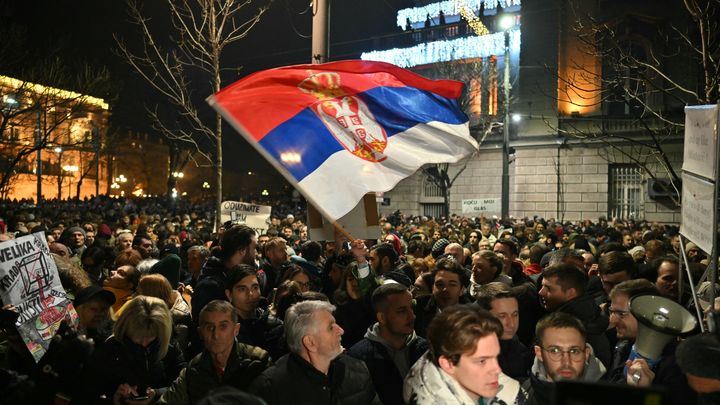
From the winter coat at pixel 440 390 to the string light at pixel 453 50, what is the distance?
33707 mm

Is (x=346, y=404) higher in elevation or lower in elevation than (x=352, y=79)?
lower

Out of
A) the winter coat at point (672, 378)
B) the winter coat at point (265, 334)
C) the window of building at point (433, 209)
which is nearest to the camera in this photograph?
the winter coat at point (672, 378)

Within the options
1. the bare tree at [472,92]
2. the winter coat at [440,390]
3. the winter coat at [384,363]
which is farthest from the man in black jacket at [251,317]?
the bare tree at [472,92]

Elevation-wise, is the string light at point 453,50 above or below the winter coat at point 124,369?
above

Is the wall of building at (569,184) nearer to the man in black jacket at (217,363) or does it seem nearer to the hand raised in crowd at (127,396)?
the man in black jacket at (217,363)

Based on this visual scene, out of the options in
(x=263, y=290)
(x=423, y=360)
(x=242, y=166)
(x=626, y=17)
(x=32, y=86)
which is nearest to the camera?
(x=423, y=360)

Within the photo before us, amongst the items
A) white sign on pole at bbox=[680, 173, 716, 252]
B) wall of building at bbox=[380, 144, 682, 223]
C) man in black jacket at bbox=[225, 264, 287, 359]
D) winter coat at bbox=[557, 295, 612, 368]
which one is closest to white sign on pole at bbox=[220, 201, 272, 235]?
man in black jacket at bbox=[225, 264, 287, 359]

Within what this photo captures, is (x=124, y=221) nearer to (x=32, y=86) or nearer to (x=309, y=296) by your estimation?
(x=32, y=86)

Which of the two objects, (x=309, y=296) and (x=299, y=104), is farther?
(x=309, y=296)

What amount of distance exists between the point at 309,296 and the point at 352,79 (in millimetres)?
1892

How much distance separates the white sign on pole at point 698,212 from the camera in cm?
441

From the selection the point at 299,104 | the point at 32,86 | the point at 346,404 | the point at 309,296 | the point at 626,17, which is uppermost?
the point at 626,17

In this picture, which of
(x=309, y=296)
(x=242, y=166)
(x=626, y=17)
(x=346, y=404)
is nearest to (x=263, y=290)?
(x=309, y=296)

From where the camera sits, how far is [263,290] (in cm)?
775
